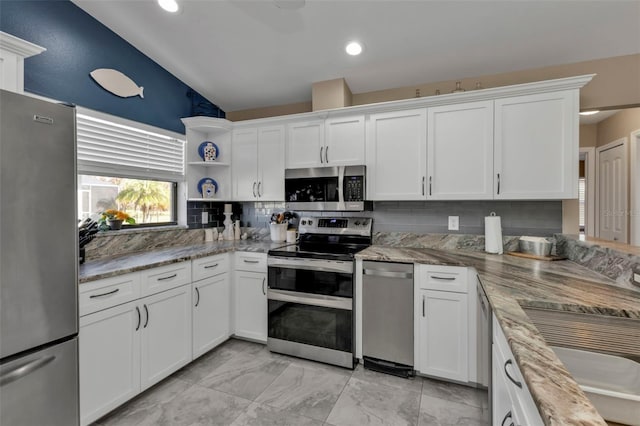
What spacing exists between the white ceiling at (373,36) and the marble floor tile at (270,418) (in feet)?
9.34

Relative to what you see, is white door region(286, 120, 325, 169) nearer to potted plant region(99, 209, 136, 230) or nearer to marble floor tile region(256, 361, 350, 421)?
potted plant region(99, 209, 136, 230)

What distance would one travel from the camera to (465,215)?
8.34 feet

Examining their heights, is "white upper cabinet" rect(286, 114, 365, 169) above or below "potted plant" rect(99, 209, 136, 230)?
above

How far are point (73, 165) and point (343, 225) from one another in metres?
2.14

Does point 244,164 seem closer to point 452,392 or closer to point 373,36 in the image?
point 373,36

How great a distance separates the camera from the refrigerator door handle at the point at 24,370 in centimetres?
113

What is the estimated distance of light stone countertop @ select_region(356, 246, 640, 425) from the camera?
59cm

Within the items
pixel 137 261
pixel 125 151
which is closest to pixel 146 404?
pixel 137 261

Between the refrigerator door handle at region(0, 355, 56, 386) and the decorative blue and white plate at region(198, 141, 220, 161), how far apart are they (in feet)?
7.52

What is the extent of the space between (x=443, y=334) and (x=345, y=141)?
1857 millimetres

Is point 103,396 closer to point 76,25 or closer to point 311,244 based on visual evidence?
point 311,244

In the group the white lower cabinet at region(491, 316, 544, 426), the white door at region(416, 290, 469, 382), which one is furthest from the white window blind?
the white lower cabinet at region(491, 316, 544, 426)

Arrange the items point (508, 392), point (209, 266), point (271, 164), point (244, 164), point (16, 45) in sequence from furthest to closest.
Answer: point (244, 164)
point (271, 164)
point (209, 266)
point (16, 45)
point (508, 392)

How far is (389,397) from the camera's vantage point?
6.34ft
